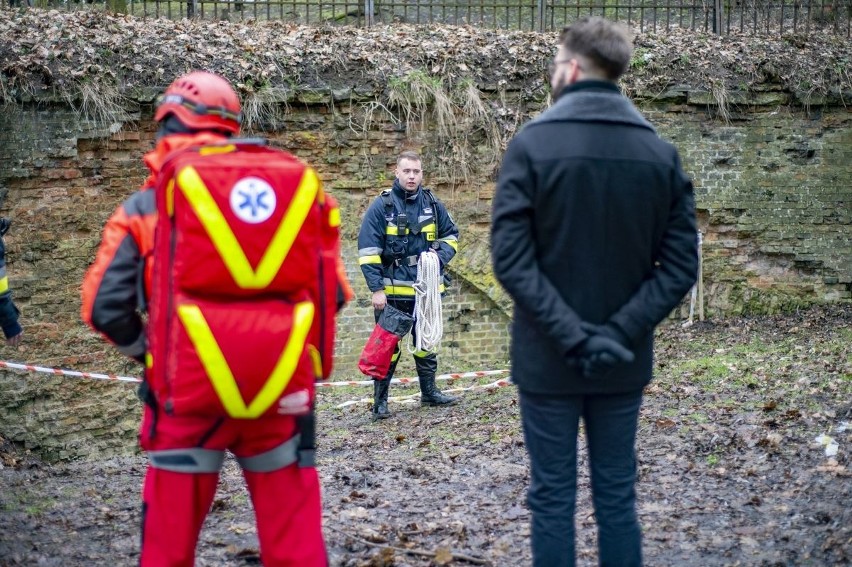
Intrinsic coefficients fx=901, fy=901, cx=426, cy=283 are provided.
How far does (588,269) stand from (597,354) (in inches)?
12.2

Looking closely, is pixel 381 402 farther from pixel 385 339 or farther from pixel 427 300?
pixel 427 300

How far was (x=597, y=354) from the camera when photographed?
3072 mm

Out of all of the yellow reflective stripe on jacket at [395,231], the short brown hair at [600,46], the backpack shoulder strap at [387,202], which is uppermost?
the short brown hair at [600,46]

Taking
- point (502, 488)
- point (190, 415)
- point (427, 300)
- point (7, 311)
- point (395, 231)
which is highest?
point (190, 415)

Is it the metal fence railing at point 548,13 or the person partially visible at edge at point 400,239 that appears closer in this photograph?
the person partially visible at edge at point 400,239

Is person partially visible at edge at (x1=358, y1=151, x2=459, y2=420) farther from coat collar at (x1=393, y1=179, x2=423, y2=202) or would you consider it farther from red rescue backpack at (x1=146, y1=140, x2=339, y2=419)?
red rescue backpack at (x1=146, y1=140, x2=339, y2=419)

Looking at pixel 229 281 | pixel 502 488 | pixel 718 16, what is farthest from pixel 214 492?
pixel 718 16

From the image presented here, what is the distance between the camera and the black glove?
3070 millimetres

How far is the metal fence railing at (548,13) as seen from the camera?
42.8ft

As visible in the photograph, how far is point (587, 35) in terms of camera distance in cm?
317

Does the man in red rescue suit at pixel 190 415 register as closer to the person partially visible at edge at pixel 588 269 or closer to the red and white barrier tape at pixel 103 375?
the person partially visible at edge at pixel 588 269

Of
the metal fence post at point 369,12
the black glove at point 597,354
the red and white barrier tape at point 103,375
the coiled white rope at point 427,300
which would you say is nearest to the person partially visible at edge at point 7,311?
the red and white barrier tape at point 103,375

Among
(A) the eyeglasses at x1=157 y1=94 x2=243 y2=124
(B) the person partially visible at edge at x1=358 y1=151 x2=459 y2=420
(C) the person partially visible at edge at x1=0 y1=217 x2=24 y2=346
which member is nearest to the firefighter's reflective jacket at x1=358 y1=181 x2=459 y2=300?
(B) the person partially visible at edge at x1=358 y1=151 x2=459 y2=420

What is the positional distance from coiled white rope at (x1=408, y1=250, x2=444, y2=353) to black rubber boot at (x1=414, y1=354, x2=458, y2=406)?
0.98 feet
